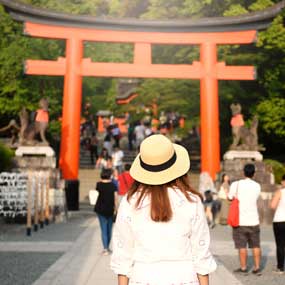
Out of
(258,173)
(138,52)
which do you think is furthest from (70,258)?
(138,52)

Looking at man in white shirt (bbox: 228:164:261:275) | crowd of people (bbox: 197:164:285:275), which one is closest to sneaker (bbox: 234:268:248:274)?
crowd of people (bbox: 197:164:285:275)

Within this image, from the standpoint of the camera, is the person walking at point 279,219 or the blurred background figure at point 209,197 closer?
the person walking at point 279,219

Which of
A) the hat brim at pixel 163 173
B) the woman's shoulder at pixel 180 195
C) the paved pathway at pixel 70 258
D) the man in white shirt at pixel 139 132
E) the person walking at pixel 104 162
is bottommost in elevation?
the paved pathway at pixel 70 258

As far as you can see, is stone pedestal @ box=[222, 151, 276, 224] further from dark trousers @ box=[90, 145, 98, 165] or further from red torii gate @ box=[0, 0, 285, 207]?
dark trousers @ box=[90, 145, 98, 165]

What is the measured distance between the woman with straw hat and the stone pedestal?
40.6 feet

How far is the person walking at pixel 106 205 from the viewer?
8.38 metres

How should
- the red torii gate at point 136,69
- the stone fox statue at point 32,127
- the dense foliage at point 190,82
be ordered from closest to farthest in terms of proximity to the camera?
the stone fox statue at point 32,127 → the red torii gate at point 136,69 → the dense foliage at point 190,82

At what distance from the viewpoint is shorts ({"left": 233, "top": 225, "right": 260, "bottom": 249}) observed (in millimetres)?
6965

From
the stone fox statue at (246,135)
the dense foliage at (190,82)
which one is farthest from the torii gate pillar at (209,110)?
the dense foliage at (190,82)

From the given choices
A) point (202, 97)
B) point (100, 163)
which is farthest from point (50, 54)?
point (202, 97)

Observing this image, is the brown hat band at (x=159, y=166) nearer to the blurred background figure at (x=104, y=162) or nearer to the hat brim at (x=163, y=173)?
the hat brim at (x=163, y=173)

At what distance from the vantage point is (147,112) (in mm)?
27219

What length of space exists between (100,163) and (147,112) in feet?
23.7

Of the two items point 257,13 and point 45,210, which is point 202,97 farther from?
point 45,210
